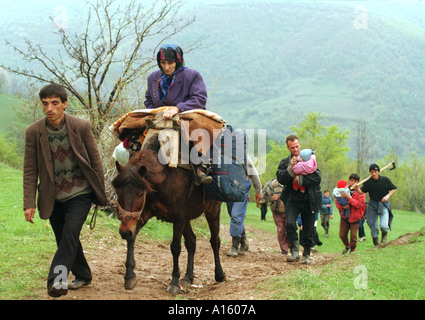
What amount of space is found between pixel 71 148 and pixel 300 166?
5.10 m

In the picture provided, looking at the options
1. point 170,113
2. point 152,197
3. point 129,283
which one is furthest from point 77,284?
point 170,113

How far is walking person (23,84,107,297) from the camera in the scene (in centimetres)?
507

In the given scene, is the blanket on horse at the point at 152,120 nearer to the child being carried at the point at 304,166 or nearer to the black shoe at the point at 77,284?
the black shoe at the point at 77,284

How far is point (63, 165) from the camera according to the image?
5289 mm

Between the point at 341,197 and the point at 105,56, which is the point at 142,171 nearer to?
the point at 341,197

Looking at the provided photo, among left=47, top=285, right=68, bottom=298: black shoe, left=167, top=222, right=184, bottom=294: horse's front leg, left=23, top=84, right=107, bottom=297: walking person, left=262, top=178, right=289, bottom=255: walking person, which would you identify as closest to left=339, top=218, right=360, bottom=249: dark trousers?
left=262, top=178, right=289, bottom=255: walking person

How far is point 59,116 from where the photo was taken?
17.1 feet

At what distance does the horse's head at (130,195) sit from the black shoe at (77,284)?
102 centimetres

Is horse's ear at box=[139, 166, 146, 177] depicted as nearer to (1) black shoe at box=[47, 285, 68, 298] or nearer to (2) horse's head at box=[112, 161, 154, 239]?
(2) horse's head at box=[112, 161, 154, 239]

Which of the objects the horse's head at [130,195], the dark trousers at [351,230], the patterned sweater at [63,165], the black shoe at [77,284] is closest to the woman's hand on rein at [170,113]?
the horse's head at [130,195]

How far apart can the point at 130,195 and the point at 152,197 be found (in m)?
0.47

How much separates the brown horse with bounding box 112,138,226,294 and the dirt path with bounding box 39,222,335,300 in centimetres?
29
